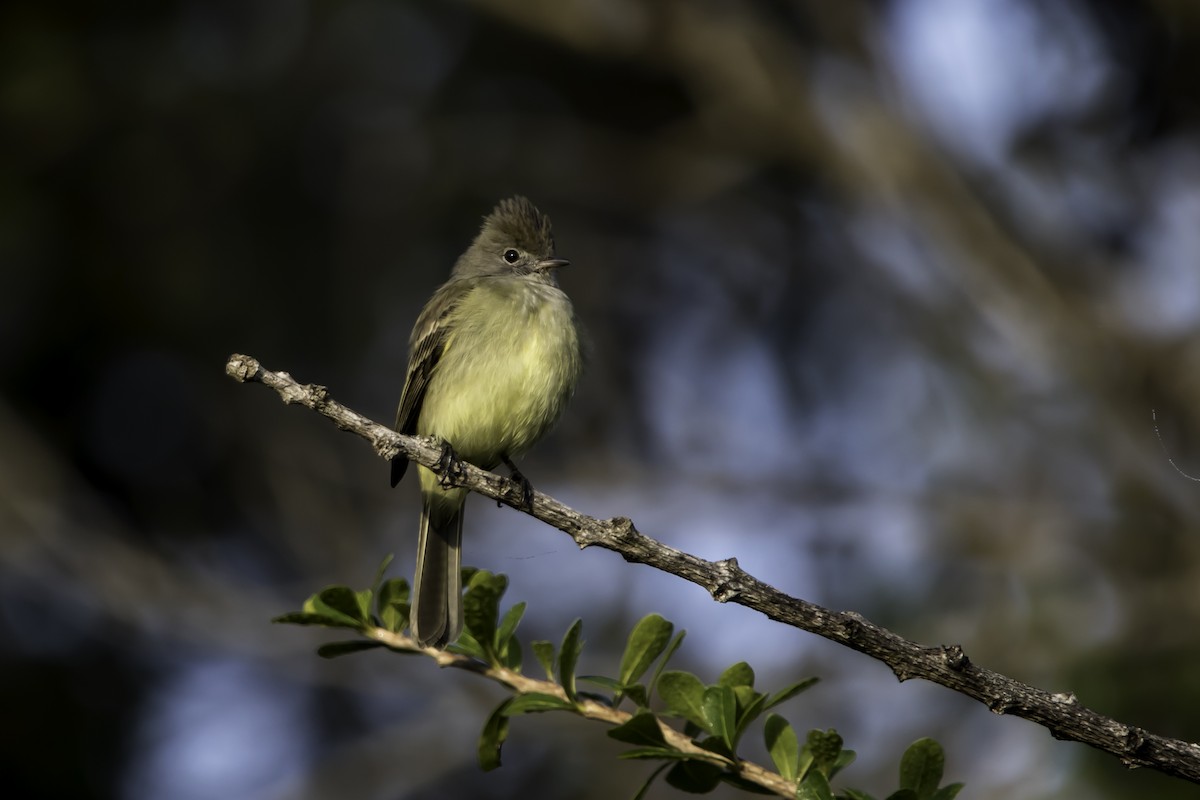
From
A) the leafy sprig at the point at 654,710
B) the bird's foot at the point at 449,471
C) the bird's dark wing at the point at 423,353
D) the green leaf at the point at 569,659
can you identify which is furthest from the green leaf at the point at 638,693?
the bird's dark wing at the point at 423,353

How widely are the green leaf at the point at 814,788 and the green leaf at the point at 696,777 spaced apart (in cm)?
16

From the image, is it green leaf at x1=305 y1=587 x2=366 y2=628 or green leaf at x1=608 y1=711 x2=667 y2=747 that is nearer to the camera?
green leaf at x1=608 y1=711 x2=667 y2=747

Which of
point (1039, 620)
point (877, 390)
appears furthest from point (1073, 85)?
point (1039, 620)

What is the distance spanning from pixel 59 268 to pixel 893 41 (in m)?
5.27

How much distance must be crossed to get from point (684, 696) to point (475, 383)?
3.00 m

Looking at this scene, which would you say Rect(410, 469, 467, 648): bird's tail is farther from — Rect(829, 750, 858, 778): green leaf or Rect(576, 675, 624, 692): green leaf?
Rect(829, 750, 858, 778): green leaf

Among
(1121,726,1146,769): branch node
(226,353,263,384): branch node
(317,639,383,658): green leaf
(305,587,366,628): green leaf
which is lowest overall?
(317,639,383,658): green leaf

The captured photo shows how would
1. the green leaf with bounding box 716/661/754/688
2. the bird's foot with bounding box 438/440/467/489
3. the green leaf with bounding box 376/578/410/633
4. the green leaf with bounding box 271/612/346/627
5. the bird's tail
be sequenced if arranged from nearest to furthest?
the green leaf with bounding box 716/661/754/688, the green leaf with bounding box 271/612/346/627, the green leaf with bounding box 376/578/410/633, the bird's foot with bounding box 438/440/467/489, the bird's tail

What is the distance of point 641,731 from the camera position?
1.85m

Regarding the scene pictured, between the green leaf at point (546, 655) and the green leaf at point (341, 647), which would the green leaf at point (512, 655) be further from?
the green leaf at point (341, 647)

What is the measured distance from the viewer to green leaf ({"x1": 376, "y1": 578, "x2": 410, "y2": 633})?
230cm

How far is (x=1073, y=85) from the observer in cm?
802

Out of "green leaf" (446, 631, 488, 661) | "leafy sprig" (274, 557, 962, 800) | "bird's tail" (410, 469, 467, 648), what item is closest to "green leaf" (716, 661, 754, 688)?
"leafy sprig" (274, 557, 962, 800)

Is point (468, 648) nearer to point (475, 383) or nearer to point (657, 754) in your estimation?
point (657, 754)
